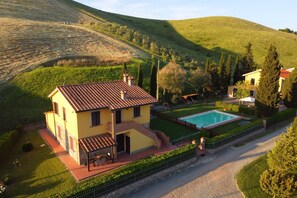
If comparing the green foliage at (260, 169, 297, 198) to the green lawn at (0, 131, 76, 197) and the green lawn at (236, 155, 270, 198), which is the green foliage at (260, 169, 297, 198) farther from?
the green lawn at (0, 131, 76, 197)

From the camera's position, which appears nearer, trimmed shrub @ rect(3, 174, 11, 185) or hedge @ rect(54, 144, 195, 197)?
hedge @ rect(54, 144, 195, 197)

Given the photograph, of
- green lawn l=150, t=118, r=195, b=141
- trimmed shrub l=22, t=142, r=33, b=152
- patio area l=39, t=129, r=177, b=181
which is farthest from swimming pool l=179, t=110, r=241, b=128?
trimmed shrub l=22, t=142, r=33, b=152

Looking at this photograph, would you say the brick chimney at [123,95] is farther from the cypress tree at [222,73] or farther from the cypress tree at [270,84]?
the cypress tree at [222,73]

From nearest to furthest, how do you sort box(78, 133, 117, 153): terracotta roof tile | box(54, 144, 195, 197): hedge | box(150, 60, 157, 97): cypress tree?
box(54, 144, 195, 197): hedge
box(78, 133, 117, 153): terracotta roof tile
box(150, 60, 157, 97): cypress tree

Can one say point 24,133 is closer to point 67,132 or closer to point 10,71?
point 67,132

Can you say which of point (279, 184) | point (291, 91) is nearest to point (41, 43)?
point (291, 91)

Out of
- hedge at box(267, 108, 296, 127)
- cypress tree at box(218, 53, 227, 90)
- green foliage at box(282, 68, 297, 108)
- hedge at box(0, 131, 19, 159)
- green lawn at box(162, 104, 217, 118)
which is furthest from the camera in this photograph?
cypress tree at box(218, 53, 227, 90)

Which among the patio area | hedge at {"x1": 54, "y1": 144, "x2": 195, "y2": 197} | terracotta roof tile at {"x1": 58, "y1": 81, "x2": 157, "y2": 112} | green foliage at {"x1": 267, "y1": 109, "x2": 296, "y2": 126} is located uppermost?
terracotta roof tile at {"x1": 58, "y1": 81, "x2": 157, "y2": 112}
